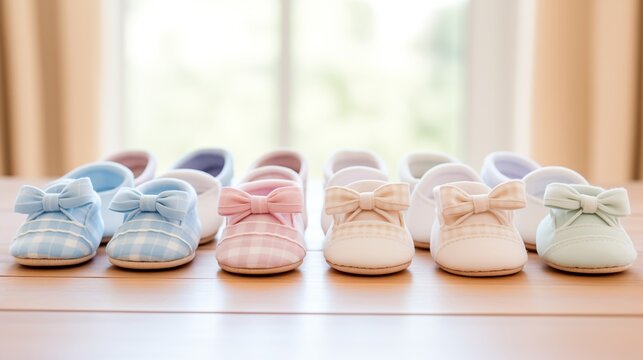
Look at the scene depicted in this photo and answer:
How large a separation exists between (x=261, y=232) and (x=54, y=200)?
0.36m

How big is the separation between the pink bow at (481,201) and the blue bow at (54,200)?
0.60 metres

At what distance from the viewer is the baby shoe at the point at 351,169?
1.15 m

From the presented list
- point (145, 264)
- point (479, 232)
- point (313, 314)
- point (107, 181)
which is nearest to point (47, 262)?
point (145, 264)

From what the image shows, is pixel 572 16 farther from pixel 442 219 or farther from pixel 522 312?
pixel 522 312

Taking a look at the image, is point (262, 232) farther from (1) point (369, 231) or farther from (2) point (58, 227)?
(2) point (58, 227)

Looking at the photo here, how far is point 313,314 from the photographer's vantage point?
0.75m

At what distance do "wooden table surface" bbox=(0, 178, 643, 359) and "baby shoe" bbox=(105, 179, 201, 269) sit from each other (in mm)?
26

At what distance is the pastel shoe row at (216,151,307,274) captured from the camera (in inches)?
35.3

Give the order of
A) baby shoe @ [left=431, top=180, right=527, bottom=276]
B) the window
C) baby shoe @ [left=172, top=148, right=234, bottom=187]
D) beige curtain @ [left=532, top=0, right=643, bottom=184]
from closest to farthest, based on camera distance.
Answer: baby shoe @ [left=431, top=180, right=527, bottom=276], baby shoe @ [left=172, top=148, right=234, bottom=187], beige curtain @ [left=532, top=0, right=643, bottom=184], the window

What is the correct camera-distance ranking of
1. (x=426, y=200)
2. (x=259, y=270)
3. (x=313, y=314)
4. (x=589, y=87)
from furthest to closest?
(x=589, y=87), (x=426, y=200), (x=259, y=270), (x=313, y=314)

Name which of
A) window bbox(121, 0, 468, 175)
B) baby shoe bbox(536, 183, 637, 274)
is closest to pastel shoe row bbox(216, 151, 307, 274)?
baby shoe bbox(536, 183, 637, 274)

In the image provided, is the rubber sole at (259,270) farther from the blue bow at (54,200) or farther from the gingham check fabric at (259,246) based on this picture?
the blue bow at (54,200)

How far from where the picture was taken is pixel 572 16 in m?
2.23

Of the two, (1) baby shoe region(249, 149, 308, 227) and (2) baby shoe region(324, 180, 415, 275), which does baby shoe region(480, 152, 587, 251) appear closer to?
(2) baby shoe region(324, 180, 415, 275)
